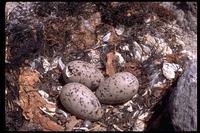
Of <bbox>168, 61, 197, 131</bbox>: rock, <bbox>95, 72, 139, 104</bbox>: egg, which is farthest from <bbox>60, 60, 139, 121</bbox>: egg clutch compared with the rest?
<bbox>168, 61, 197, 131</bbox>: rock

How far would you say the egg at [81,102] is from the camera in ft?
8.05

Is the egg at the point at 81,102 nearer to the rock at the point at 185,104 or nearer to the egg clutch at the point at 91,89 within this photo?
the egg clutch at the point at 91,89

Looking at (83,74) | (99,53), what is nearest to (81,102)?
(83,74)

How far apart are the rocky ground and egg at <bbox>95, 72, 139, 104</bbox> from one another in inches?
3.5

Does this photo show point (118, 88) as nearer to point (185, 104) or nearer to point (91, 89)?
point (91, 89)

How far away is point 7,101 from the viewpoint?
2.62 metres

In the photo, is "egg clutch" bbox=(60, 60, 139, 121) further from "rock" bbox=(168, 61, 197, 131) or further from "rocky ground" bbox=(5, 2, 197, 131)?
"rock" bbox=(168, 61, 197, 131)

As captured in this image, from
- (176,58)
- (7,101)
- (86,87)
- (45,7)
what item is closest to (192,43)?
(176,58)

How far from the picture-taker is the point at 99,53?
2.93 metres

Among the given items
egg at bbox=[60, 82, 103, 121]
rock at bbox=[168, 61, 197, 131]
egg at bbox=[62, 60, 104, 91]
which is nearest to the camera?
rock at bbox=[168, 61, 197, 131]

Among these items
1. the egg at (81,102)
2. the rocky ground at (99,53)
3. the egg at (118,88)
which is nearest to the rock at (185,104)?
the rocky ground at (99,53)

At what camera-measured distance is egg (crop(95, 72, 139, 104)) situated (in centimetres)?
253

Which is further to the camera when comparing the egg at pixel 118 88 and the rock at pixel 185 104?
the egg at pixel 118 88

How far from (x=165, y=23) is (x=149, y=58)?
19.5 inches
